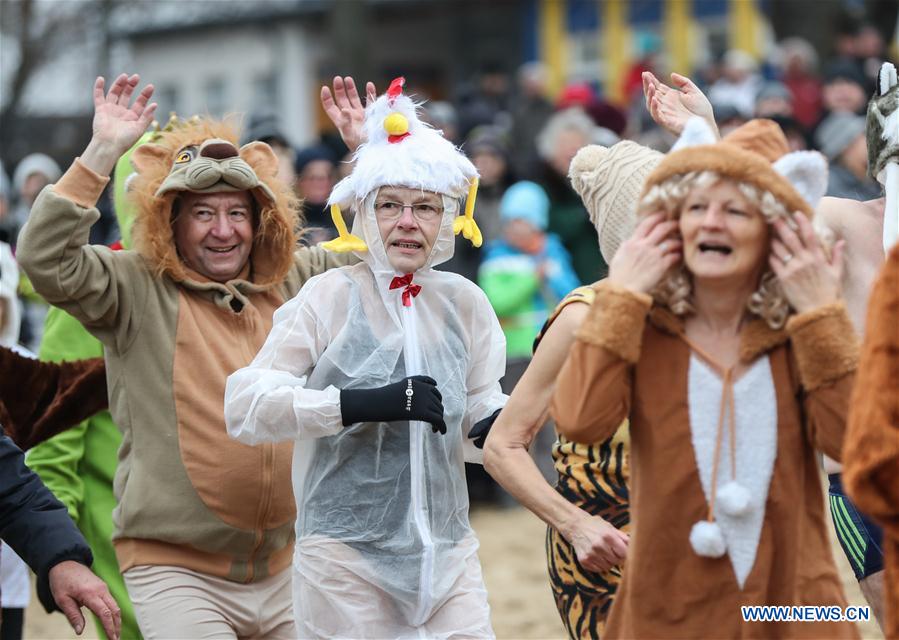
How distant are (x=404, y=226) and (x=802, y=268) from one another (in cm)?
147

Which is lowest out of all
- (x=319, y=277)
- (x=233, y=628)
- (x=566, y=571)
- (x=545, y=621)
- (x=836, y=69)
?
(x=545, y=621)

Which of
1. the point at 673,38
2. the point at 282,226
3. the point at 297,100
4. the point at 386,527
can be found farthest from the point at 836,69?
the point at 297,100

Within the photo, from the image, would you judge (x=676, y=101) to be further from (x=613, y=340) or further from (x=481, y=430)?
(x=613, y=340)

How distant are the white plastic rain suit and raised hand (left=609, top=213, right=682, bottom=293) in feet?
3.62

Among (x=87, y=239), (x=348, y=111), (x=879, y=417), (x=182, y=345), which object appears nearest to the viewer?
(x=879, y=417)

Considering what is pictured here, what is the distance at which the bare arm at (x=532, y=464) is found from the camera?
378 cm

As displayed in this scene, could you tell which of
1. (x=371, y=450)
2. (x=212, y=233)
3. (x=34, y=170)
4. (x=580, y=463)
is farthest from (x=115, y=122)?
(x=34, y=170)

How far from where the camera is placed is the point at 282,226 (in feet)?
16.1

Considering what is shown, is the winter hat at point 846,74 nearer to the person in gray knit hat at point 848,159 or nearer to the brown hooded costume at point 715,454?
the person in gray knit hat at point 848,159

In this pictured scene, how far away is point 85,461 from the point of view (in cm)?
530

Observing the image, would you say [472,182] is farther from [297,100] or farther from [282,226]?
[297,100]

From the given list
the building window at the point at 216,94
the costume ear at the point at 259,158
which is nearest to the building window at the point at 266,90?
the building window at the point at 216,94

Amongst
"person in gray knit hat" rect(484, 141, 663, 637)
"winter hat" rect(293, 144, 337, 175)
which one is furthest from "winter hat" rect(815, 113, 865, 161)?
"person in gray knit hat" rect(484, 141, 663, 637)

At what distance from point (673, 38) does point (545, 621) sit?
21.8 metres
